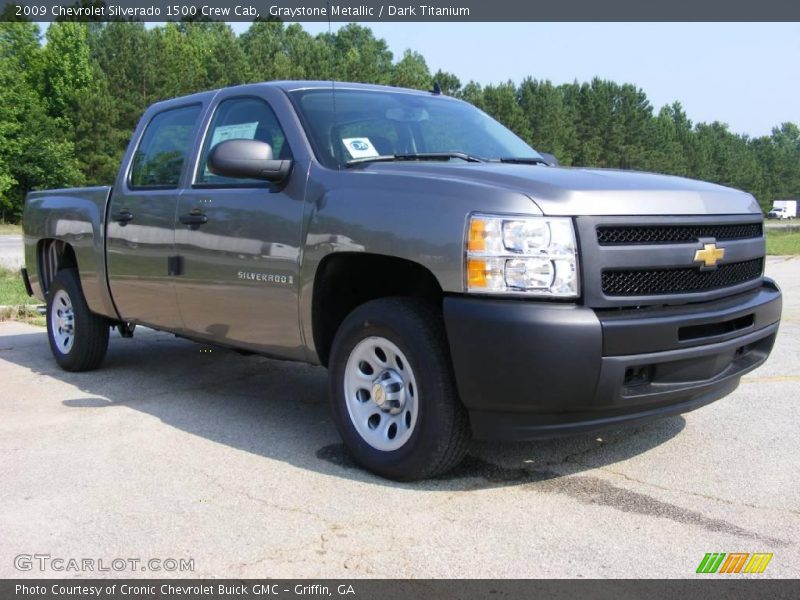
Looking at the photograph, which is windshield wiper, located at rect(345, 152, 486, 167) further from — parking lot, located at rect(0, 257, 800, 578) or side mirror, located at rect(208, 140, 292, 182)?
parking lot, located at rect(0, 257, 800, 578)

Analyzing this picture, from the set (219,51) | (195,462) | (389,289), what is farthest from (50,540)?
(219,51)

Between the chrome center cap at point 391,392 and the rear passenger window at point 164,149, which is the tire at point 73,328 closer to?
the rear passenger window at point 164,149

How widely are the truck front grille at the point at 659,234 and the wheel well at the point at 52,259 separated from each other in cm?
459

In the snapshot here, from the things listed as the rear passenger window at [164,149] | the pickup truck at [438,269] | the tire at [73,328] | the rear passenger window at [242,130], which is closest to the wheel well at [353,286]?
the pickup truck at [438,269]

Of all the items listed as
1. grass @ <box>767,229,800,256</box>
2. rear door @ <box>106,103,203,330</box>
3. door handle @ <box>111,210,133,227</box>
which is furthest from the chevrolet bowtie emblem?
grass @ <box>767,229,800,256</box>

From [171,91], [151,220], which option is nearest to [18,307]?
[151,220]

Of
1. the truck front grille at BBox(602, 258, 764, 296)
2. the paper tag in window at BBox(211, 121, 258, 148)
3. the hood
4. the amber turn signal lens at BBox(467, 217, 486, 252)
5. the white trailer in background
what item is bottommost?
the white trailer in background

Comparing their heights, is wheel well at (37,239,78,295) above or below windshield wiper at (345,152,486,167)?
below

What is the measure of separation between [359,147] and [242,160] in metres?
0.62

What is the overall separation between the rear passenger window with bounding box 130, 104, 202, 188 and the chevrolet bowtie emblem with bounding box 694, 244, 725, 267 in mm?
3157

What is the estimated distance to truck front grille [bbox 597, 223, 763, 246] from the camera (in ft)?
11.3

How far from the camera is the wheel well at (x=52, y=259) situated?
6609mm

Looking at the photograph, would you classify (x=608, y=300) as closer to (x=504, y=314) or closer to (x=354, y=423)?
(x=504, y=314)
